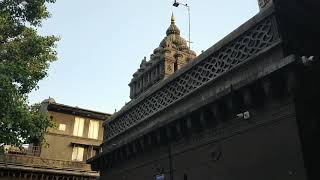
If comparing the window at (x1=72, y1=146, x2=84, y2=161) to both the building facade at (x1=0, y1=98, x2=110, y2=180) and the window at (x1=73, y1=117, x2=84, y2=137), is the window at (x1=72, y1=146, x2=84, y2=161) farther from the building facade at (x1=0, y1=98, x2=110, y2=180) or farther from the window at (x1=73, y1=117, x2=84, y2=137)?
the window at (x1=73, y1=117, x2=84, y2=137)

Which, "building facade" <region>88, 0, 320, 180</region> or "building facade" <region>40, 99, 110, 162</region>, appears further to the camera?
"building facade" <region>40, 99, 110, 162</region>

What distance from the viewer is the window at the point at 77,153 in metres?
36.5

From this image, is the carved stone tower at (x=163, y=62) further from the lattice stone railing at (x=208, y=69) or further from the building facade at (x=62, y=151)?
the building facade at (x=62, y=151)

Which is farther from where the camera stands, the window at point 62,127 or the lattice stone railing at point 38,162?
the window at point 62,127

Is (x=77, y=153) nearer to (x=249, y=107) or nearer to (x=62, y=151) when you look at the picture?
(x=62, y=151)

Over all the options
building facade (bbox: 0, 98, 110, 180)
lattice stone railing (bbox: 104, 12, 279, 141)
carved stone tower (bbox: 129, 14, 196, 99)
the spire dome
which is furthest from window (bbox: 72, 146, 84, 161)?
lattice stone railing (bbox: 104, 12, 279, 141)

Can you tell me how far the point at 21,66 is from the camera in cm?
1431

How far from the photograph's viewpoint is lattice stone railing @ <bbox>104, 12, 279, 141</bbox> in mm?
10641

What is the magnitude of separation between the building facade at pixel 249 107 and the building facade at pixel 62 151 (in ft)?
67.4

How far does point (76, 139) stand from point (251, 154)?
2921 cm

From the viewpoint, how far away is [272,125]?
381 inches

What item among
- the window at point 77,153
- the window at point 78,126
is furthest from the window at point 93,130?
the window at point 77,153

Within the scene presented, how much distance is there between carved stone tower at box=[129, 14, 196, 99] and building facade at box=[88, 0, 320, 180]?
22.5 feet

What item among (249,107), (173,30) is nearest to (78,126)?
(173,30)
